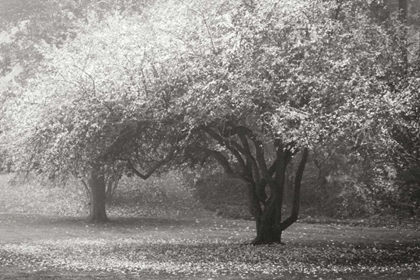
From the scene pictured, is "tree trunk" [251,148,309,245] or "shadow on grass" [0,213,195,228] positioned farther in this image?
"shadow on grass" [0,213,195,228]

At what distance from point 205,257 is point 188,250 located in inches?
83.8

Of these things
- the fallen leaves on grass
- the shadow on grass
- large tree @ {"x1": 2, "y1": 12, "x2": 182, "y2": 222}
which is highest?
large tree @ {"x1": 2, "y1": 12, "x2": 182, "y2": 222}

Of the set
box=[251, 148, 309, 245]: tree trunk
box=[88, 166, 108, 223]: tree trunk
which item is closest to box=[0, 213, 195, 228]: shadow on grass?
box=[88, 166, 108, 223]: tree trunk

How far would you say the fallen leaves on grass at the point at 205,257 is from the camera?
56.1 feet

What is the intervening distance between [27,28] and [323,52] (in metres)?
27.7

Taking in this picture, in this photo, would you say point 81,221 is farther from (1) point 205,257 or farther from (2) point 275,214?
(1) point 205,257

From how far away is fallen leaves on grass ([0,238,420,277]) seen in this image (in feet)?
56.1

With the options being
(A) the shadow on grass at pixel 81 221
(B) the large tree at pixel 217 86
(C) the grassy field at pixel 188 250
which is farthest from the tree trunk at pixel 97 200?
(B) the large tree at pixel 217 86

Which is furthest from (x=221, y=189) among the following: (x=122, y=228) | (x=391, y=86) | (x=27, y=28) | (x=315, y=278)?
(x=315, y=278)

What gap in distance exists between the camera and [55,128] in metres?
20.7

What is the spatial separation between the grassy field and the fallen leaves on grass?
26mm

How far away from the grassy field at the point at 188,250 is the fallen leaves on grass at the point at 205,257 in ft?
0.08

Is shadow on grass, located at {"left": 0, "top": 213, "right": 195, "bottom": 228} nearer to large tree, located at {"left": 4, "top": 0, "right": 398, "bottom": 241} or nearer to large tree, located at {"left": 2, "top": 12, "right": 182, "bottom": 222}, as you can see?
large tree, located at {"left": 2, "top": 12, "right": 182, "bottom": 222}

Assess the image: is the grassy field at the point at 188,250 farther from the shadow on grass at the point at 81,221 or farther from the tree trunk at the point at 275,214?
Answer: the tree trunk at the point at 275,214
